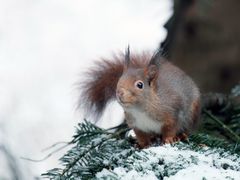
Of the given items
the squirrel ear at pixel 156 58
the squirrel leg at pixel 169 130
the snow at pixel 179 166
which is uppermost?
the squirrel ear at pixel 156 58

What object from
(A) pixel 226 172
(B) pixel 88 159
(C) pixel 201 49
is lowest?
(A) pixel 226 172

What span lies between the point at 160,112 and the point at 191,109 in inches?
4.7

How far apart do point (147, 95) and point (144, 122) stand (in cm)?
11

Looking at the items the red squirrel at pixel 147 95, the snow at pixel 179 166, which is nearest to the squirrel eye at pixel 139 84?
the red squirrel at pixel 147 95

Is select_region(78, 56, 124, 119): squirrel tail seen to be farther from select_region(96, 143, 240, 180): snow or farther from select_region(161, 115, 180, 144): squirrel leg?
select_region(96, 143, 240, 180): snow

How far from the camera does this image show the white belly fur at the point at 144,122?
2.26 metres

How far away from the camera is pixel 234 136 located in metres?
2.25

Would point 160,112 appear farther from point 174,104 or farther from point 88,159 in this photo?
point 88,159

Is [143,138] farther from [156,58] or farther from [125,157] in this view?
[125,157]

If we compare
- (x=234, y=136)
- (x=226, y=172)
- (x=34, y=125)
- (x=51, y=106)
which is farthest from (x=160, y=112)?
(x=51, y=106)

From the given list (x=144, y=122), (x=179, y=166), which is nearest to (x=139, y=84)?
(x=144, y=122)

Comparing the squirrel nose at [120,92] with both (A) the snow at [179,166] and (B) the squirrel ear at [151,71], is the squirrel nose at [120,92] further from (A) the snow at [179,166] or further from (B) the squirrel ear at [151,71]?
(A) the snow at [179,166]

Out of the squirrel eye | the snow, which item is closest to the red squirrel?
the squirrel eye

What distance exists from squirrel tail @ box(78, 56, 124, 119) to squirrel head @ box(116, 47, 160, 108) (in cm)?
12
